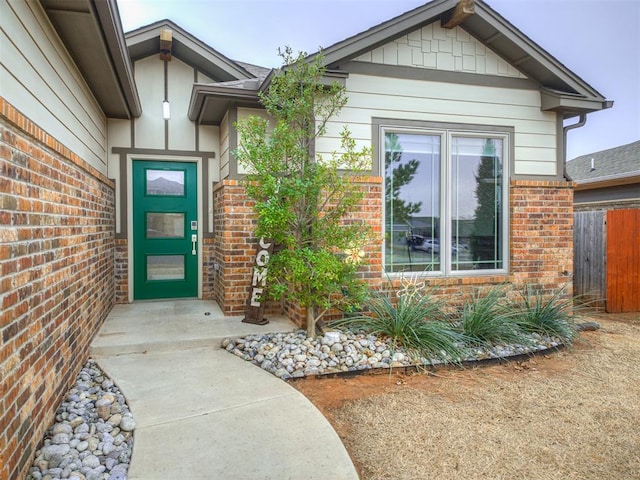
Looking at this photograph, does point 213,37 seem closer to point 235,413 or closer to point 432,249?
point 432,249

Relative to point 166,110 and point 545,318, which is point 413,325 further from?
point 166,110

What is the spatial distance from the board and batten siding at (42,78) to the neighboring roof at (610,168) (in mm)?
10243

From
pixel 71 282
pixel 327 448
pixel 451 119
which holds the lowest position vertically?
pixel 327 448

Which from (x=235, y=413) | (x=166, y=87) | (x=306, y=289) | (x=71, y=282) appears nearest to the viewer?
(x=235, y=413)

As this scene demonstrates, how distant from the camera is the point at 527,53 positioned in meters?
5.48

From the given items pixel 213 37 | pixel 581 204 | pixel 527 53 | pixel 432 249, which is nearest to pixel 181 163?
pixel 432 249

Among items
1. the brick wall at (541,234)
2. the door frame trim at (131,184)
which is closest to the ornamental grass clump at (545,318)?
the brick wall at (541,234)

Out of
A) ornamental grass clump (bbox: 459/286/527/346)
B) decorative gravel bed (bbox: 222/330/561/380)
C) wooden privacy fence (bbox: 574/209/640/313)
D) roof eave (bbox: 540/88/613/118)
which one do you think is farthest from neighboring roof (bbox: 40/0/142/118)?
wooden privacy fence (bbox: 574/209/640/313)

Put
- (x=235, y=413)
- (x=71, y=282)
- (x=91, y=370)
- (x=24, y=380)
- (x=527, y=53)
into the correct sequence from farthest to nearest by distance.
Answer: (x=527, y=53), (x=91, y=370), (x=71, y=282), (x=235, y=413), (x=24, y=380)

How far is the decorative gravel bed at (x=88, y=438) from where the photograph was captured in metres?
2.31

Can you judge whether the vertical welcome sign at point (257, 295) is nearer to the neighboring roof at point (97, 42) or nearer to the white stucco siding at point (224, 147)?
the white stucco siding at point (224, 147)

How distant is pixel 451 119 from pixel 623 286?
4561 millimetres

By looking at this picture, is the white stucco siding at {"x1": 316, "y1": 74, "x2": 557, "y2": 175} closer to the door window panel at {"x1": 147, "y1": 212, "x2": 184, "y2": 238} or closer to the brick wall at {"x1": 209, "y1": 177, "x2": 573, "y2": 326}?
the brick wall at {"x1": 209, "y1": 177, "x2": 573, "y2": 326}

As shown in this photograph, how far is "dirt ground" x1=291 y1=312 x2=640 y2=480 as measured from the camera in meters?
2.54
